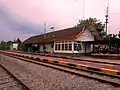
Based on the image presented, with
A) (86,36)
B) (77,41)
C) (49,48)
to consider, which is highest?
(86,36)

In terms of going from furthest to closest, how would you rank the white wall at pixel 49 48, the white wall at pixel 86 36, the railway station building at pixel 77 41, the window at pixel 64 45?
the white wall at pixel 49 48 < the white wall at pixel 86 36 < the window at pixel 64 45 < the railway station building at pixel 77 41

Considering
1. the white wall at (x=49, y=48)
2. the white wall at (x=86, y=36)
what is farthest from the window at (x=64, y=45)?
the white wall at (x=49, y=48)

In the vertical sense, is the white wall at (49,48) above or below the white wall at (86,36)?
below

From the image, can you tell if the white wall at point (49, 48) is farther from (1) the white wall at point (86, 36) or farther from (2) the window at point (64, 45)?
Answer: (1) the white wall at point (86, 36)

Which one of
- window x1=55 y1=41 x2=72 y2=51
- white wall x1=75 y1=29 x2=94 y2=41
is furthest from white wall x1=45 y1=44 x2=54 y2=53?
white wall x1=75 y1=29 x2=94 y2=41

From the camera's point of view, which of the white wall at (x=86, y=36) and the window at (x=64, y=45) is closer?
the window at (x=64, y=45)

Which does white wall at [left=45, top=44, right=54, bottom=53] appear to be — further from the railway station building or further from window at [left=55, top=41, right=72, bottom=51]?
window at [left=55, top=41, right=72, bottom=51]

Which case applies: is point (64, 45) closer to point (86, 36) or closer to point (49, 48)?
point (86, 36)

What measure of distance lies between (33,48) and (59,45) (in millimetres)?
16201

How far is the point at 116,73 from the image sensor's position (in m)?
12.3

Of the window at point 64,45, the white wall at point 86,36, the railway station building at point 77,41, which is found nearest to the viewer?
the railway station building at point 77,41

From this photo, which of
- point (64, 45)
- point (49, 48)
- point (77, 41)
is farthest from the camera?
point (49, 48)

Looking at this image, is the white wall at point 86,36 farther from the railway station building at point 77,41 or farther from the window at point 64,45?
the window at point 64,45

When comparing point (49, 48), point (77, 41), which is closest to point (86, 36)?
point (77, 41)
